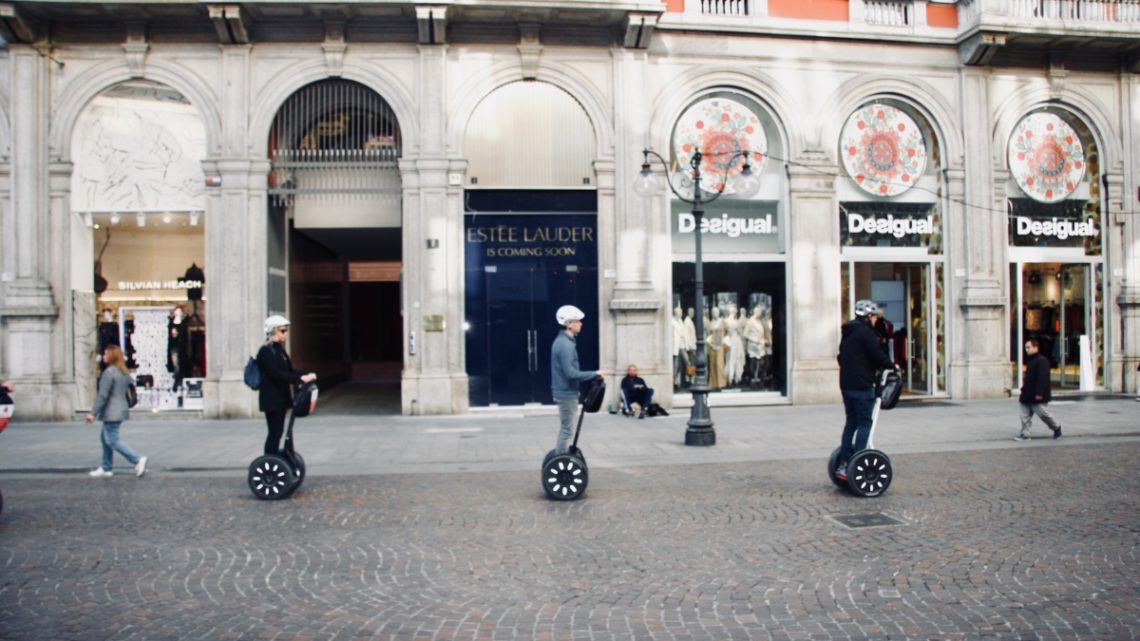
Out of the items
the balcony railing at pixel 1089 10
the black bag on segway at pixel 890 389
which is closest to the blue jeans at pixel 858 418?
the black bag on segway at pixel 890 389

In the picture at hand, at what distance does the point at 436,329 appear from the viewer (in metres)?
16.5

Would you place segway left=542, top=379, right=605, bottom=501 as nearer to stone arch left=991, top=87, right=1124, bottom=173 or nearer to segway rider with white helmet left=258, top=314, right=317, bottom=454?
segway rider with white helmet left=258, top=314, right=317, bottom=454

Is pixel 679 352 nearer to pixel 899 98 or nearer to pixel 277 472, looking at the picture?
pixel 899 98

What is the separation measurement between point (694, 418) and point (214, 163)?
1041 cm

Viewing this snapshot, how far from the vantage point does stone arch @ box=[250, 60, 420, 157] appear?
54.2ft

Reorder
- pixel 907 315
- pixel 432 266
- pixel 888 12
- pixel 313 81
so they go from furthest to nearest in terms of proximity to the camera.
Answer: pixel 907 315, pixel 888 12, pixel 313 81, pixel 432 266

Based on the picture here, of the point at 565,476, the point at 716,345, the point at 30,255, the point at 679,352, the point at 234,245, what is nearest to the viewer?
the point at 565,476

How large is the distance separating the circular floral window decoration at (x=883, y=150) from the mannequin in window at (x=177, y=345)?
1403cm

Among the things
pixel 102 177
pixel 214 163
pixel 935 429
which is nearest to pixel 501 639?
pixel 935 429

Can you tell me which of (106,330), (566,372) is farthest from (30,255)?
(566,372)

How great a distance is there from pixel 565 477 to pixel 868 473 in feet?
9.98

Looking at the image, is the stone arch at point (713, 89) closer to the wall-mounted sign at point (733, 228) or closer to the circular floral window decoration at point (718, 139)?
the circular floral window decoration at point (718, 139)

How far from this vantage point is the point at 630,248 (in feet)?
55.9

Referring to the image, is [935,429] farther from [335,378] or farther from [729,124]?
[335,378]
